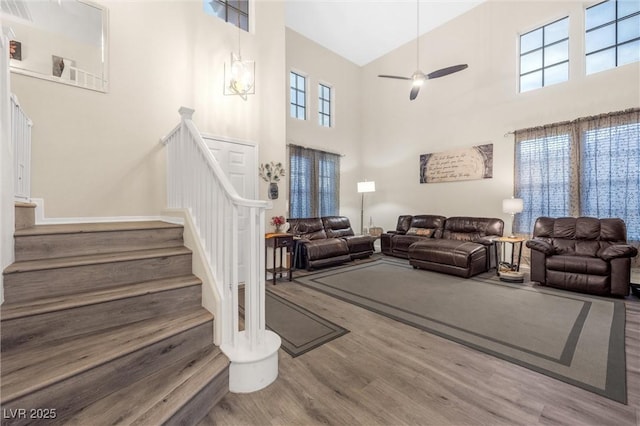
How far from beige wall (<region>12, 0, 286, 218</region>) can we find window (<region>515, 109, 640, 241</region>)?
4941 millimetres

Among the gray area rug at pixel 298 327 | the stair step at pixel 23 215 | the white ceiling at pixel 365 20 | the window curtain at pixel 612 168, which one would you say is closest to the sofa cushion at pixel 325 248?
the gray area rug at pixel 298 327

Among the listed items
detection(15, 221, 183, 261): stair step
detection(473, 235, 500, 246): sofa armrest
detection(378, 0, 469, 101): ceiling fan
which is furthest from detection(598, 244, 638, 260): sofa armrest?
detection(15, 221, 183, 261): stair step

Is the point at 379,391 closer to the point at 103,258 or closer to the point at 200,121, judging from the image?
the point at 103,258

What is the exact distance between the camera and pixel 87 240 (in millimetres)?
1908

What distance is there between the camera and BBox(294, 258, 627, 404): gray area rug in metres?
1.94

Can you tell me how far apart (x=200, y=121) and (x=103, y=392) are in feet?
11.0

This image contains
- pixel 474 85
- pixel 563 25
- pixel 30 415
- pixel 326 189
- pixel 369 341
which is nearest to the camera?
pixel 30 415

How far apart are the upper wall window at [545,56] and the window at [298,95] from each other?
4.49m

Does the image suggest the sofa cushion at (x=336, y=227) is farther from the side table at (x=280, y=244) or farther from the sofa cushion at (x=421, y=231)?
the side table at (x=280, y=244)

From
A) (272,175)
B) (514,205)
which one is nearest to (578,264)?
(514,205)

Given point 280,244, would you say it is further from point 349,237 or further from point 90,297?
point 90,297

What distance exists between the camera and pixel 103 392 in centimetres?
128

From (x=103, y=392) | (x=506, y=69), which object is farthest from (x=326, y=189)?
(x=103, y=392)

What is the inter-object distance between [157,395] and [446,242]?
15.2 ft
